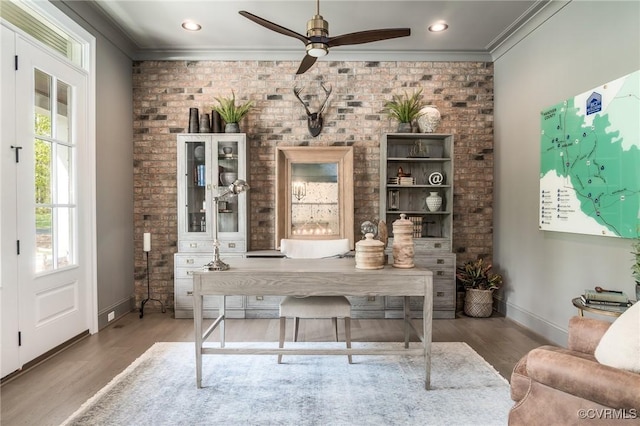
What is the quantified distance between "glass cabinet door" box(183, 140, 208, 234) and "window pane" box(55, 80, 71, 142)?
112cm

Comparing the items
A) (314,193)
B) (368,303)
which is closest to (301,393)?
(368,303)

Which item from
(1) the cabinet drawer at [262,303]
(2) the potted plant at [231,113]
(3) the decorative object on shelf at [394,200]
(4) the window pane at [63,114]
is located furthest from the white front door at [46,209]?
(3) the decorative object on shelf at [394,200]

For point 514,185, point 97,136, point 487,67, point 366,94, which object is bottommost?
point 514,185

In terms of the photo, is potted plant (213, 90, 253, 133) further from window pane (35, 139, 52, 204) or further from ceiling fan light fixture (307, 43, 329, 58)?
ceiling fan light fixture (307, 43, 329, 58)

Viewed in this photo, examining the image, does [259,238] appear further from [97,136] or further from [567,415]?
[567,415]

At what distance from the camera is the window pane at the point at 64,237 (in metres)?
3.15

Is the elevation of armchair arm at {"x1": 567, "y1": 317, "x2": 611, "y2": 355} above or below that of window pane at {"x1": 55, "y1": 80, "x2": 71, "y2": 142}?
below

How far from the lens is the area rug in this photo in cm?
Answer: 209

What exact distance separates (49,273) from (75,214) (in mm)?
609

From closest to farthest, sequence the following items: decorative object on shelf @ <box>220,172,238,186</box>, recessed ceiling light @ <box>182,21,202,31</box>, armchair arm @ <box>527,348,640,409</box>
Result: armchair arm @ <box>527,348,640,409</box> → recessed ceiling light @ <box>182,21,202,31</box> → decorative object on shelf @ <box>220,172,238,186</box>

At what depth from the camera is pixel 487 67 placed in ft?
14.6

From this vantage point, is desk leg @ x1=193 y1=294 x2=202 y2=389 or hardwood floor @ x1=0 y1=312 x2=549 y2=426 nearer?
hardwood floor @ x1=0 y1=312 x2=549 y2=426

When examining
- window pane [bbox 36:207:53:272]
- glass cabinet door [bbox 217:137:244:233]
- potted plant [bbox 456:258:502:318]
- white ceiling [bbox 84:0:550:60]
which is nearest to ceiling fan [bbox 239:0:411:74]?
white ceiling [bbox 84:0:550:60]

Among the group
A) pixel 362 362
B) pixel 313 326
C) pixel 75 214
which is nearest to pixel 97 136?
pixel 75 214
